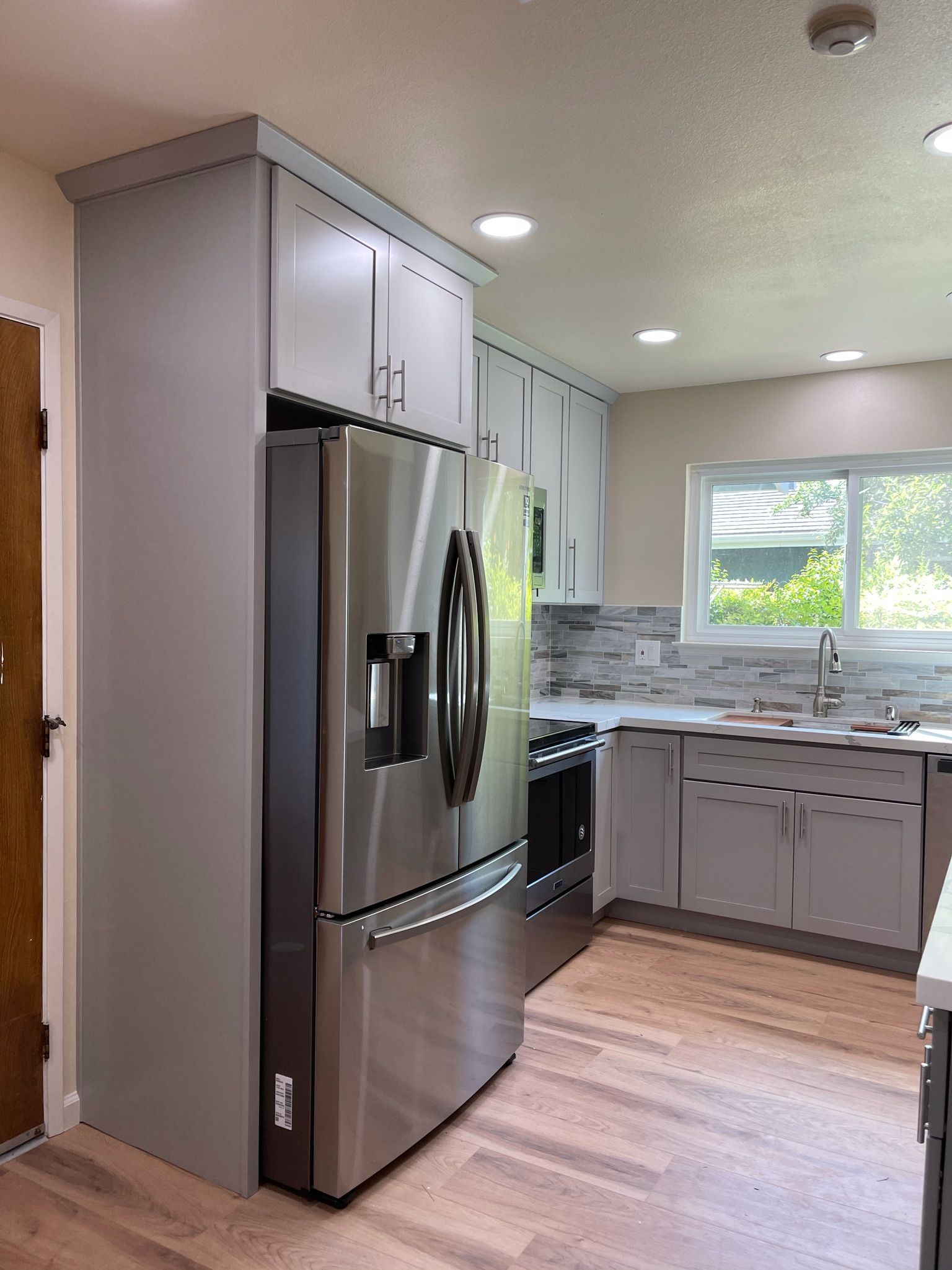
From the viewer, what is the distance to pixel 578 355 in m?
3.94

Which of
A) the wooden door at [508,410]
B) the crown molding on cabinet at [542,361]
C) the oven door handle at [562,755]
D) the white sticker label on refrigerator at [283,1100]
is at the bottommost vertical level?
the white sticker label on refrigerator at [283,1100]

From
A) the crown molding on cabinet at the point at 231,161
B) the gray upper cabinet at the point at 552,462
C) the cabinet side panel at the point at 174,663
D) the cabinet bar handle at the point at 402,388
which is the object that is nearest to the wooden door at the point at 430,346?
the cabinet bar handle at the point at 402,388

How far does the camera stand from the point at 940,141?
2.09m

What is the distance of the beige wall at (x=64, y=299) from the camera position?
7.48 ft

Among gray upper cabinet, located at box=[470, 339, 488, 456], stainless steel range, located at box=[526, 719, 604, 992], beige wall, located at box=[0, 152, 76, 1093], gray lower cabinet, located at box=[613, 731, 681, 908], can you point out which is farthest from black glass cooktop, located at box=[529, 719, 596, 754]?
beige wall, located at box=[0, 152, 76, 1093]

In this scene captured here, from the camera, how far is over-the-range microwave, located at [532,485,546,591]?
13.0ft

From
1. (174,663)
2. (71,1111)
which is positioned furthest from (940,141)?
(71,1111)

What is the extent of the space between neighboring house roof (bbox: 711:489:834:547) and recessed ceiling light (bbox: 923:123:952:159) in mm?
2323

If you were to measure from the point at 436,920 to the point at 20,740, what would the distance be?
1.14m

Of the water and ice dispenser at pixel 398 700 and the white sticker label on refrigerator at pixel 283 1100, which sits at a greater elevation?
the water and ice dispenser at pixel 398 700

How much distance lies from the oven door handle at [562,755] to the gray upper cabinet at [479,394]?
113cm

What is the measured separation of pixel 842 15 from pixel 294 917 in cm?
212

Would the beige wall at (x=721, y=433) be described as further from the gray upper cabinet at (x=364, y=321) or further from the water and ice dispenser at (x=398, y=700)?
the water and ice dispenser at (x=398, y=700)

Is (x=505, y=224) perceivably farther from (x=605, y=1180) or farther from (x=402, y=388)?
(x=605, y=1180)
